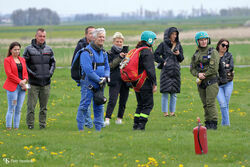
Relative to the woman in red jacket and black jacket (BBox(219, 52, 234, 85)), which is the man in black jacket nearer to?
the woman in red jacket

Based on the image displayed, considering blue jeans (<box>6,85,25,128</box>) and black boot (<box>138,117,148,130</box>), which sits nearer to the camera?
black boot (<box>138,117,148,130</box>)

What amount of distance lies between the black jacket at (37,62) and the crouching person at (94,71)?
1489mm

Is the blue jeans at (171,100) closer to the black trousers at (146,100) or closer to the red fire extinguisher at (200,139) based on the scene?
the black trousers at (146,100)

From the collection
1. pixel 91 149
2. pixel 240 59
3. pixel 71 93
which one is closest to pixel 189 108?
pixel 71 93

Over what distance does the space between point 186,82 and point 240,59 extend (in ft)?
42.1

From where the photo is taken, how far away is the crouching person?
935 centimetres

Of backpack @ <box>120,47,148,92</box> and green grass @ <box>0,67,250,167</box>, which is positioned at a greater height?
backpack @ <box>120,47,148,92</box>

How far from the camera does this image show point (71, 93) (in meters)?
18.5

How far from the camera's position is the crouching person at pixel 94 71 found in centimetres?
935

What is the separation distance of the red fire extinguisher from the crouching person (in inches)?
96.2

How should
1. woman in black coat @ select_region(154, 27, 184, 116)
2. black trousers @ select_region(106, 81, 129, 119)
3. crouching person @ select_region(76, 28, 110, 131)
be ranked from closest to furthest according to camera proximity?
crouching person @ select_region(76, 28, 110, 131) → black trousers @ select_region(106, 81, 129, 119) → woman in black coat @ select_region(154, 27, 184, 116)

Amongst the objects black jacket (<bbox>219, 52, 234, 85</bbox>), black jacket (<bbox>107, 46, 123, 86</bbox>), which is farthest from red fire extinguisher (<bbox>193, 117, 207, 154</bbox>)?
black jacket (<bbox>107, 46, 123, 86</bbox>)

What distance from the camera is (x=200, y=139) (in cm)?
786

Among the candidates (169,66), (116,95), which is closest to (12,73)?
(116,95)
